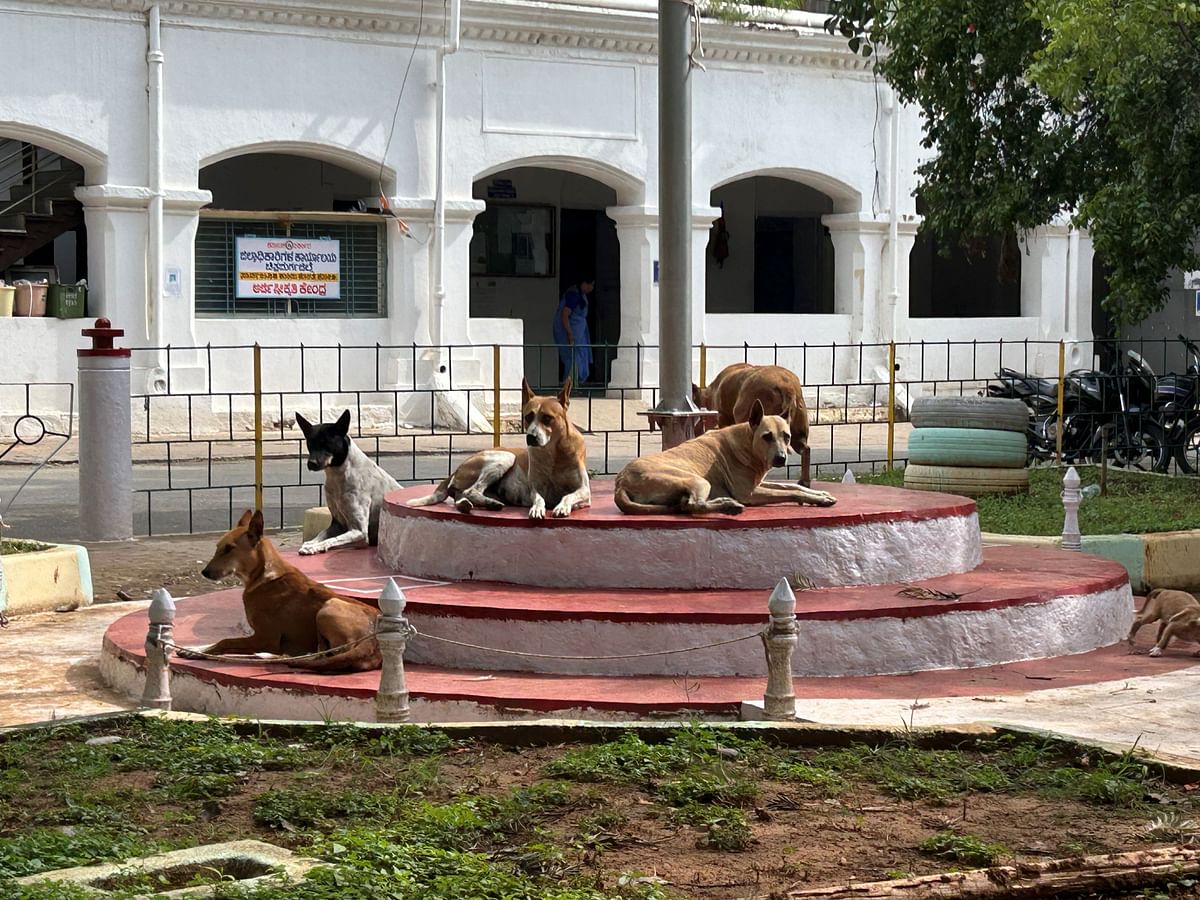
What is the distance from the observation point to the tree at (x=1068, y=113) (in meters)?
16.0

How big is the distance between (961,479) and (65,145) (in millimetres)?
12926

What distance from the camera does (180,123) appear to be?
23.9 meters

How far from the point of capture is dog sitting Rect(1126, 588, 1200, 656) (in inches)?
404

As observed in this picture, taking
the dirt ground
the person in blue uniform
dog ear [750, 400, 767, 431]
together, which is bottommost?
the dirt ground

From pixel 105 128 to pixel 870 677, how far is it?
16.9 meters

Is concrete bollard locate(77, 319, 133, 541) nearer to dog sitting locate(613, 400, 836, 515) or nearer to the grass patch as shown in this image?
the grass patch

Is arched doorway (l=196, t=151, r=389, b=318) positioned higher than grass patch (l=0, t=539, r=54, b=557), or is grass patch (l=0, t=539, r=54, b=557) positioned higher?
arched doorway (l=196, t=151, r=389, b=318)

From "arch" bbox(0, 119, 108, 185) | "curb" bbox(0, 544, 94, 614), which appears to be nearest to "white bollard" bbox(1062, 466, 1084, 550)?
"curb" bbox(0, 544, 94, 614)

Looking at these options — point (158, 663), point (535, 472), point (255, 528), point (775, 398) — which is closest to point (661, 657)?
point (535, 472)

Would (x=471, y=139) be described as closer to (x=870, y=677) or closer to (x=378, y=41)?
(x=378, y=41)

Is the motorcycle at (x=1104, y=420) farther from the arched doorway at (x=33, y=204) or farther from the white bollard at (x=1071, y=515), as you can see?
the arched doorway at (x=33, y=204)

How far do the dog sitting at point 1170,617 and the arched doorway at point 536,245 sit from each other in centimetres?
1897

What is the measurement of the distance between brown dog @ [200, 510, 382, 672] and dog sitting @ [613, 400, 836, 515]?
6.20ft

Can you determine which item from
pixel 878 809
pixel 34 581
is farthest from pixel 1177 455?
pixel 878 809
